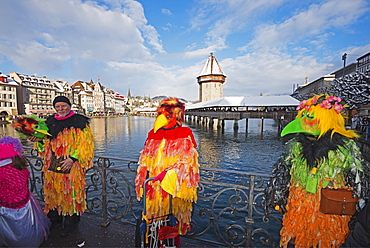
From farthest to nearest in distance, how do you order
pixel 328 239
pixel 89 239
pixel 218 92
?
pixel 218 92
pixel 89 239
pixel 328 239

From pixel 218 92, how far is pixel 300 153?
42937mm

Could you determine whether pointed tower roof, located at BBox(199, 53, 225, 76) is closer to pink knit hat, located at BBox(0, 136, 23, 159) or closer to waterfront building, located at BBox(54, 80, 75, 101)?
pink knit hat, located at BBox(0, 136, 23, 159)

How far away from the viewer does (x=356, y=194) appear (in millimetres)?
1680

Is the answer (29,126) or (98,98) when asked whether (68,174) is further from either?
(98,98)

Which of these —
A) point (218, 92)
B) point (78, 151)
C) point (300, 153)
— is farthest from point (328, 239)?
point (218, 92)

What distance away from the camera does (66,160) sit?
264cm

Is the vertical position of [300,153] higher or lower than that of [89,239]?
higher

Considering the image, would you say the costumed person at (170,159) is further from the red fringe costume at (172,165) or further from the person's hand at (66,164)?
the person's hand at (66,164)

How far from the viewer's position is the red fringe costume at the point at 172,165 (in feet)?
6.46

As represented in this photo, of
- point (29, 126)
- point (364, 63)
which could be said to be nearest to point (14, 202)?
point (29, 126)

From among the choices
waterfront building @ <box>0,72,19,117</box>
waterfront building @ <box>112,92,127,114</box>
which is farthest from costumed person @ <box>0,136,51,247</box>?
waterfront building @ <box>112,92,127,114</box>

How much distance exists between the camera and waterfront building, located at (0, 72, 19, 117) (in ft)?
143

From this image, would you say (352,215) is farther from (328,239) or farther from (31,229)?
(31,229)

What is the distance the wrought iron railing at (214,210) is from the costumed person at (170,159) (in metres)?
0.37
